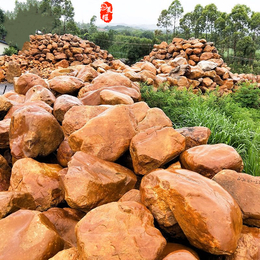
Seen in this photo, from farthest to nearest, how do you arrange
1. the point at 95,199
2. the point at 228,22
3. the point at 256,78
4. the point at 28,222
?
1. the point at 228,22
2. the point at 256,78
3. the point at 95,199
4. the point at 28,222

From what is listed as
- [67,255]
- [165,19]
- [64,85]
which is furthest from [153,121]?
[165,19]

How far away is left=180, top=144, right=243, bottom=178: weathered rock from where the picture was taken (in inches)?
82.0

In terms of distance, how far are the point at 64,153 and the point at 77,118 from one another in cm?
41

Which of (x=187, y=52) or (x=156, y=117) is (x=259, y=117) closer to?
(x=156, y=117)

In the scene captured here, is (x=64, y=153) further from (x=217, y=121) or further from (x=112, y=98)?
(x=217, y=121)

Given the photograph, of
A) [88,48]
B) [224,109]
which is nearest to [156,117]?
[224,109]

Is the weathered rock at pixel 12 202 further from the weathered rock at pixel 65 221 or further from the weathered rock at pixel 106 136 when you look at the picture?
the weathered rock at pixel 106 136

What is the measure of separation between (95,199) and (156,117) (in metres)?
1.22

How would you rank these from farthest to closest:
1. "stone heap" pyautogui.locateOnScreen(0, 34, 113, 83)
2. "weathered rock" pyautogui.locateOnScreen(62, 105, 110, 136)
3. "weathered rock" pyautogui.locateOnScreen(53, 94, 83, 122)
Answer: "stone heap" pyautogui.locateOnScreen(0, 34, 113, 83), "weathered rock" pyautogui.locateOnScreen(53, 94, 83, 122), "weathered rock" pyautogui.locateOnScreen(62, 105, 110, 136)

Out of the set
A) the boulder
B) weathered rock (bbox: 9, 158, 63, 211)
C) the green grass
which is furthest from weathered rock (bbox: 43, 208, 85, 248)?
the boulder

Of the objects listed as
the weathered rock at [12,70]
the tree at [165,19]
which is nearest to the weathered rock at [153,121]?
the weathered rock at [12,70]

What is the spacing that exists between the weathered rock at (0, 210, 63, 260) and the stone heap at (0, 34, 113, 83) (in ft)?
33.2

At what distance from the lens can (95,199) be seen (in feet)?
6.45

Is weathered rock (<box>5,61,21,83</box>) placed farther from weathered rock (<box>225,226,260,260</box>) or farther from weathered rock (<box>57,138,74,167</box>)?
weathered rock (<box>225,226,260,260</box>)
